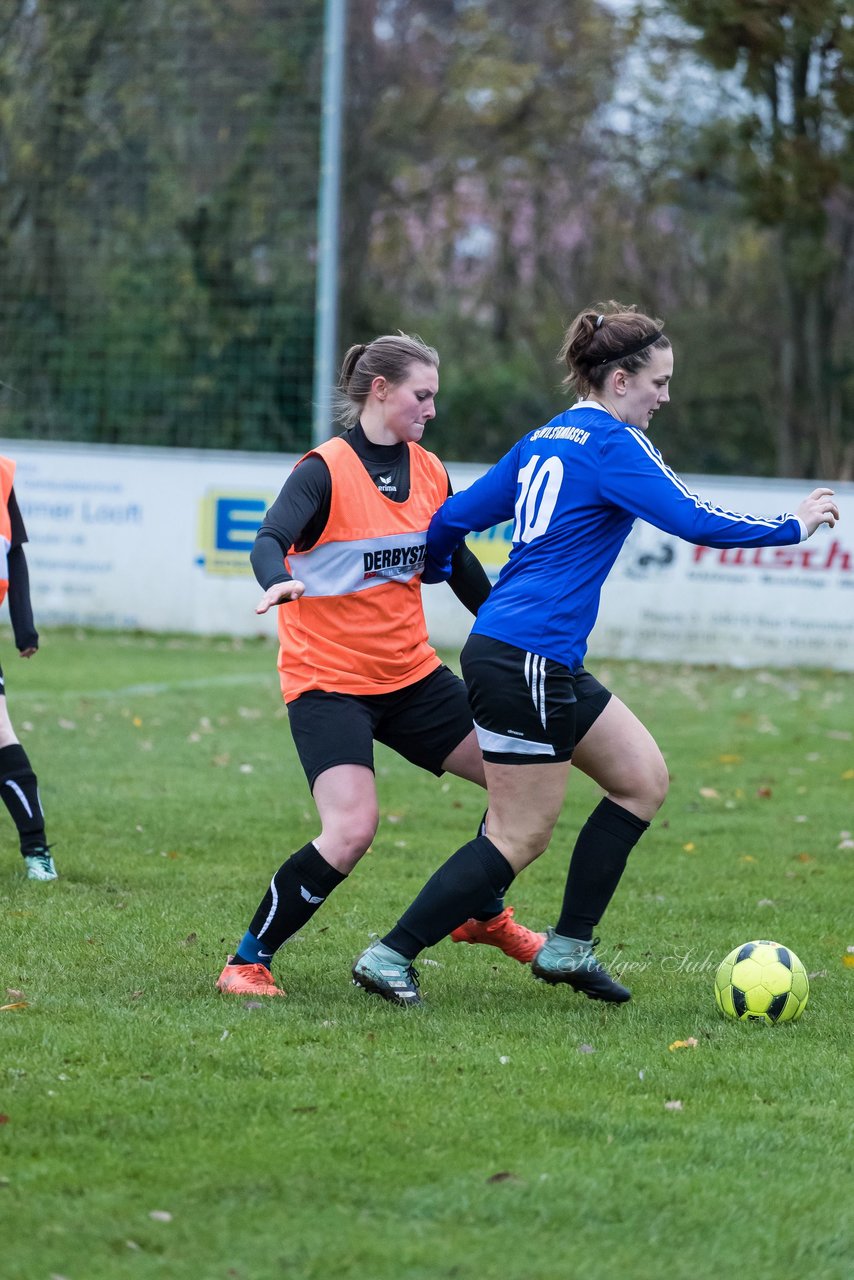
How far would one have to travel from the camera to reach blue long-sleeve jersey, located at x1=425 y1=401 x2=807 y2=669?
4.55 metres

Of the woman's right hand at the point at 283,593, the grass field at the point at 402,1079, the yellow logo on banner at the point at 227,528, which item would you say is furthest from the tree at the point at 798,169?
the woman's right hand at the point at 283,593

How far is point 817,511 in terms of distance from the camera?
460 cm

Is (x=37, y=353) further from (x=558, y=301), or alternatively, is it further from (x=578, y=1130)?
(x=578, y=1130)

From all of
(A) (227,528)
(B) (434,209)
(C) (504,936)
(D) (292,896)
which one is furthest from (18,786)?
(B) (434,209)

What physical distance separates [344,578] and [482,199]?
999 inches

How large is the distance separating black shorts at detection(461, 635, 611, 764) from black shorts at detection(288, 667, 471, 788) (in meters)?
0.42

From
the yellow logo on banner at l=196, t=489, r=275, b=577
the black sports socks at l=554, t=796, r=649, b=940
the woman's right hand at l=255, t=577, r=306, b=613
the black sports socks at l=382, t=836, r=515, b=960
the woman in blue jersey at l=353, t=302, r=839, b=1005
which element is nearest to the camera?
the woman's right hand at l=255, t=577, r=306, b=613

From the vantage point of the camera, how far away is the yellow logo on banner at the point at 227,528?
16578mm

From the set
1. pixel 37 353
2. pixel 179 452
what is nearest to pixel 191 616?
pixel 179 452

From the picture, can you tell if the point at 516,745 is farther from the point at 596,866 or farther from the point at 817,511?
the point at 817,511

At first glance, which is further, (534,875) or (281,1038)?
(534,875)

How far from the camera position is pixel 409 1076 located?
4227 millimetres

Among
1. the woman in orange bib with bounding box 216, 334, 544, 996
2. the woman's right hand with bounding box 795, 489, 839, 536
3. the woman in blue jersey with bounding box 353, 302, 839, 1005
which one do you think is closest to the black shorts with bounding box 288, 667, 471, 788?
the woman in orange bib with bounding box 216, 334, 544, 996

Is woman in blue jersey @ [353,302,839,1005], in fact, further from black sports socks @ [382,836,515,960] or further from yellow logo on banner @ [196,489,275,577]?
yellow logo on banner @ [196,489,275,577]
